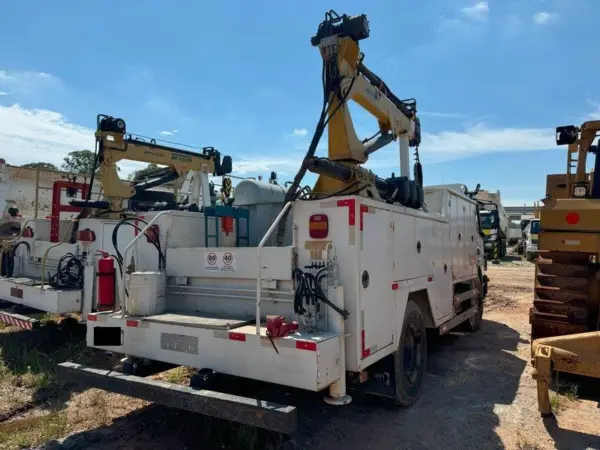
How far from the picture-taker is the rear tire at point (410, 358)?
4.45 metres

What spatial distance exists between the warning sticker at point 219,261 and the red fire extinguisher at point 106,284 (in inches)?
37.2

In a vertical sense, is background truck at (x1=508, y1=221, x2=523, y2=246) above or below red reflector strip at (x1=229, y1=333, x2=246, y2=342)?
above

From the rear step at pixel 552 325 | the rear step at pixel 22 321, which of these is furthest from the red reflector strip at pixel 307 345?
the rear step at pixel 22 321

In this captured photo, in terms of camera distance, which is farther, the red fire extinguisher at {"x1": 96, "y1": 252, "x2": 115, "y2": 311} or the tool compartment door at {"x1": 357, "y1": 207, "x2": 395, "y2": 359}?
the red fire extinguisher at {"x1": 96, "y1": 252, "x2": 115, "y2": 311}

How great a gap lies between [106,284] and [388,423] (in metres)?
3.01

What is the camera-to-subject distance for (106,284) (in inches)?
178

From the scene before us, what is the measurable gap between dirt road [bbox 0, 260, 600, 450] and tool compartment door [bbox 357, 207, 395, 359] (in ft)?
2.70

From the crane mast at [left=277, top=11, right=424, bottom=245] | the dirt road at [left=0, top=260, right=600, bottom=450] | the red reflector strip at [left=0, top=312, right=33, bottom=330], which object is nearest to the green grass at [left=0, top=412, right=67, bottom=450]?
the dirt road at [left=0, top=260, right=600, bottom=450]

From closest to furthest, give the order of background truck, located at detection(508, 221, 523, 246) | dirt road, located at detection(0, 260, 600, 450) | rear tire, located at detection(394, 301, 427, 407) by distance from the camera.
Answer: dirt road, located at detection(0, 260, 600, 450) → rear tire, located at detection(394, 301, 427, 407) → background truck, located at detection(508, 221, 523, 246)

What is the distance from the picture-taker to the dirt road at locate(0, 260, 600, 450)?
3885 millimetres

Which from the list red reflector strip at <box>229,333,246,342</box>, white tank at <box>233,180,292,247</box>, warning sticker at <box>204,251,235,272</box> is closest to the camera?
red reflector strip at <box>229,333,246,342</box>

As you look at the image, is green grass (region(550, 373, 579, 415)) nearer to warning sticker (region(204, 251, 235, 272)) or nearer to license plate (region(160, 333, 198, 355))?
warning sticker (region(204, 251, 235, 272))

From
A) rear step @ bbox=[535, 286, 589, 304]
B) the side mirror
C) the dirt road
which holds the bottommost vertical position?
the dirt road

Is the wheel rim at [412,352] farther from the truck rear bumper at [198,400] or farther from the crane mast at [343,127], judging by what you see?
the truck rear bumper at [198,400]
